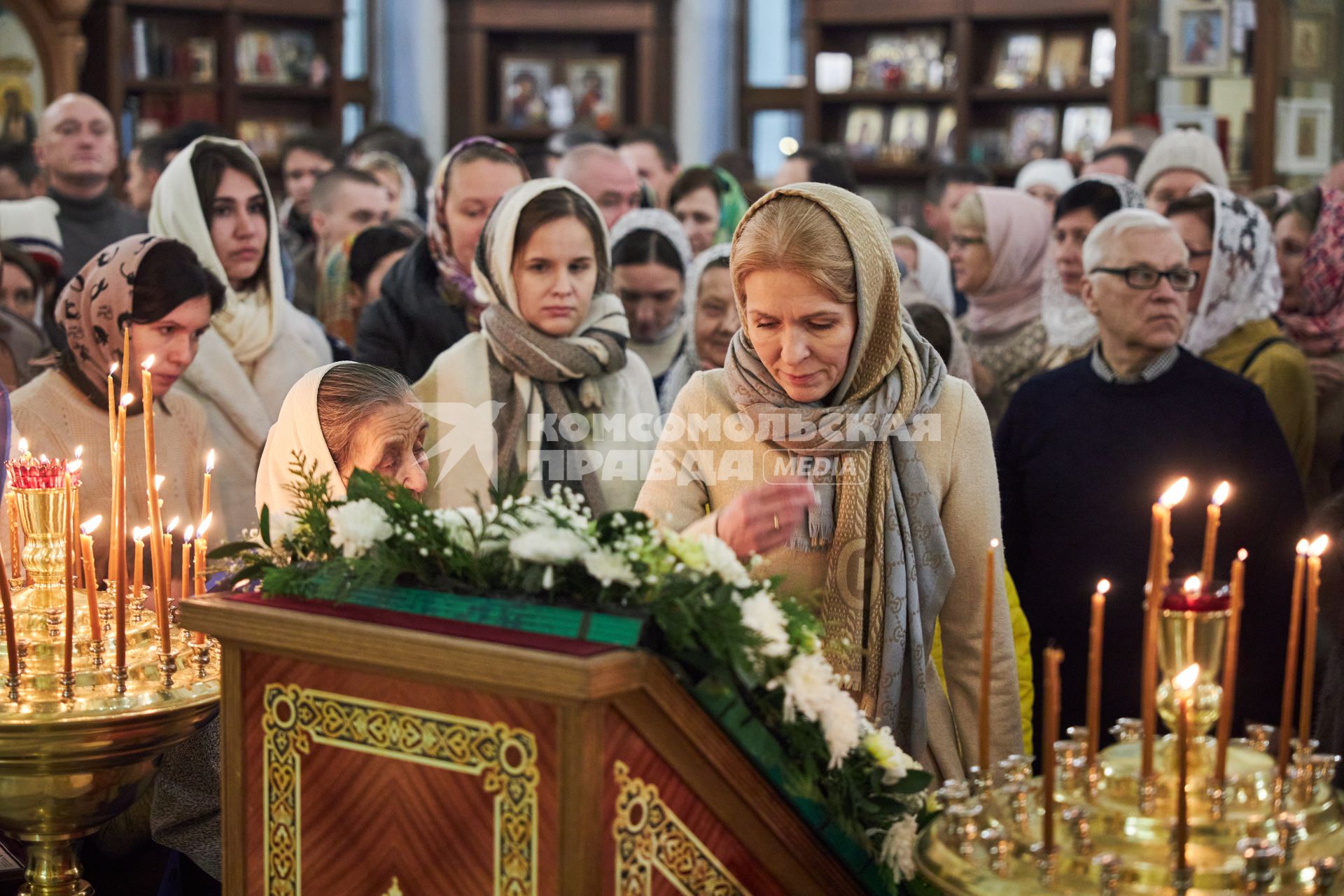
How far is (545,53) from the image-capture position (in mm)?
11680

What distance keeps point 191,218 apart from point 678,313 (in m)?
1.33

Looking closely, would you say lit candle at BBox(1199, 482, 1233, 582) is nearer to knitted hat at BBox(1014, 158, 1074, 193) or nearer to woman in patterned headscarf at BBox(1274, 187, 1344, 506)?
woman in patterned headscarf at BBox(1274, 187, 1344, 506)

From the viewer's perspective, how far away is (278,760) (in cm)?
162

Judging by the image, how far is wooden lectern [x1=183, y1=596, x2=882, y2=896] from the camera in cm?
143

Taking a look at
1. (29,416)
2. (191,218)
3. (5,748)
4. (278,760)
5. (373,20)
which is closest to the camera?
(278,760)

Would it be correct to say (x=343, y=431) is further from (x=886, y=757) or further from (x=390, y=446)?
(x=886, y=757)

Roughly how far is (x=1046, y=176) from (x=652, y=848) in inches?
277

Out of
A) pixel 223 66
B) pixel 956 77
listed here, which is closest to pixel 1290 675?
pixel 956 77

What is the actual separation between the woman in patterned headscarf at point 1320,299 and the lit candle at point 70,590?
10.6ft

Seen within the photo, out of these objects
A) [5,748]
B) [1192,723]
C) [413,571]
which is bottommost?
[5,748]

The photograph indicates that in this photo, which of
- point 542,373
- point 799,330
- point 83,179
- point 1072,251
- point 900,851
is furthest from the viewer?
point 83,179

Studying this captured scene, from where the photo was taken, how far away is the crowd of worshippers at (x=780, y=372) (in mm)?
2244

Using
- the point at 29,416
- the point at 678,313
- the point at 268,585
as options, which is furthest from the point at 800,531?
the point at 678,313

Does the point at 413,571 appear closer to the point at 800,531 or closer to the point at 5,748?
the point at 5,748
